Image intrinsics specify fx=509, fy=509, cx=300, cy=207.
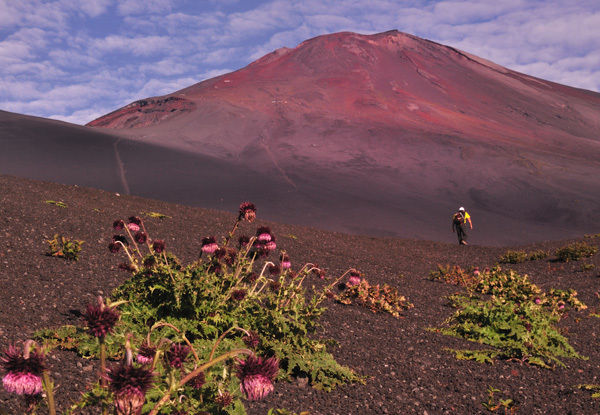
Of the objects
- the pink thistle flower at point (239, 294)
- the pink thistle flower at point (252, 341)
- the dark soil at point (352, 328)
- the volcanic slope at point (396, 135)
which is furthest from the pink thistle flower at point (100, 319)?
the volcanic slope at point (396, 135)

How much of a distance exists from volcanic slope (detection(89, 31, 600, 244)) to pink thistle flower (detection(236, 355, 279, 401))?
19.7 m

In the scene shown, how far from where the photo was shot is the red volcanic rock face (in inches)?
1946

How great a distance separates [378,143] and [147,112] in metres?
25.5

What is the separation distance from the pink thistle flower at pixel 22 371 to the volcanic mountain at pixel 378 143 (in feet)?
64.1

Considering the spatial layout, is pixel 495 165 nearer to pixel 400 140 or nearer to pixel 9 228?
pixel 400 140

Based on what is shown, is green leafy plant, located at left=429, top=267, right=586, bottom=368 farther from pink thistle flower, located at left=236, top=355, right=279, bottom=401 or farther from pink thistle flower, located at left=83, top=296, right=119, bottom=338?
pink thistle flower, located at left=83, top=296, right=119, bottom=338

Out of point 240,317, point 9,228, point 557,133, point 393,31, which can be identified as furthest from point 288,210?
point 393,31

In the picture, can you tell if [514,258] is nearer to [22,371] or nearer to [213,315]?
[213,315]

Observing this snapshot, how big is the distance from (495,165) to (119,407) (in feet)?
128

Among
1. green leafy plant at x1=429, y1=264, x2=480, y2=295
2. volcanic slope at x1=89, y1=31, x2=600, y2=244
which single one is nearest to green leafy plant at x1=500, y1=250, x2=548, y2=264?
green leafy plant at x1=429, y1=264, x2=480, y2=295

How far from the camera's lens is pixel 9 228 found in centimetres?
677

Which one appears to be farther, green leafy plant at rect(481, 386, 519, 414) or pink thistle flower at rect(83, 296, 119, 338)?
green leafy plant at rect(481, 386, 519, 414)

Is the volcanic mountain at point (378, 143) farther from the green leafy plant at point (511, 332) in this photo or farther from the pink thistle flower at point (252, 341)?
the pink thistle flower at point (252, 341)

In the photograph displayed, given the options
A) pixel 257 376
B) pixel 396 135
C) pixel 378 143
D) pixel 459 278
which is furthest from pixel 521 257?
pixel 396 135
